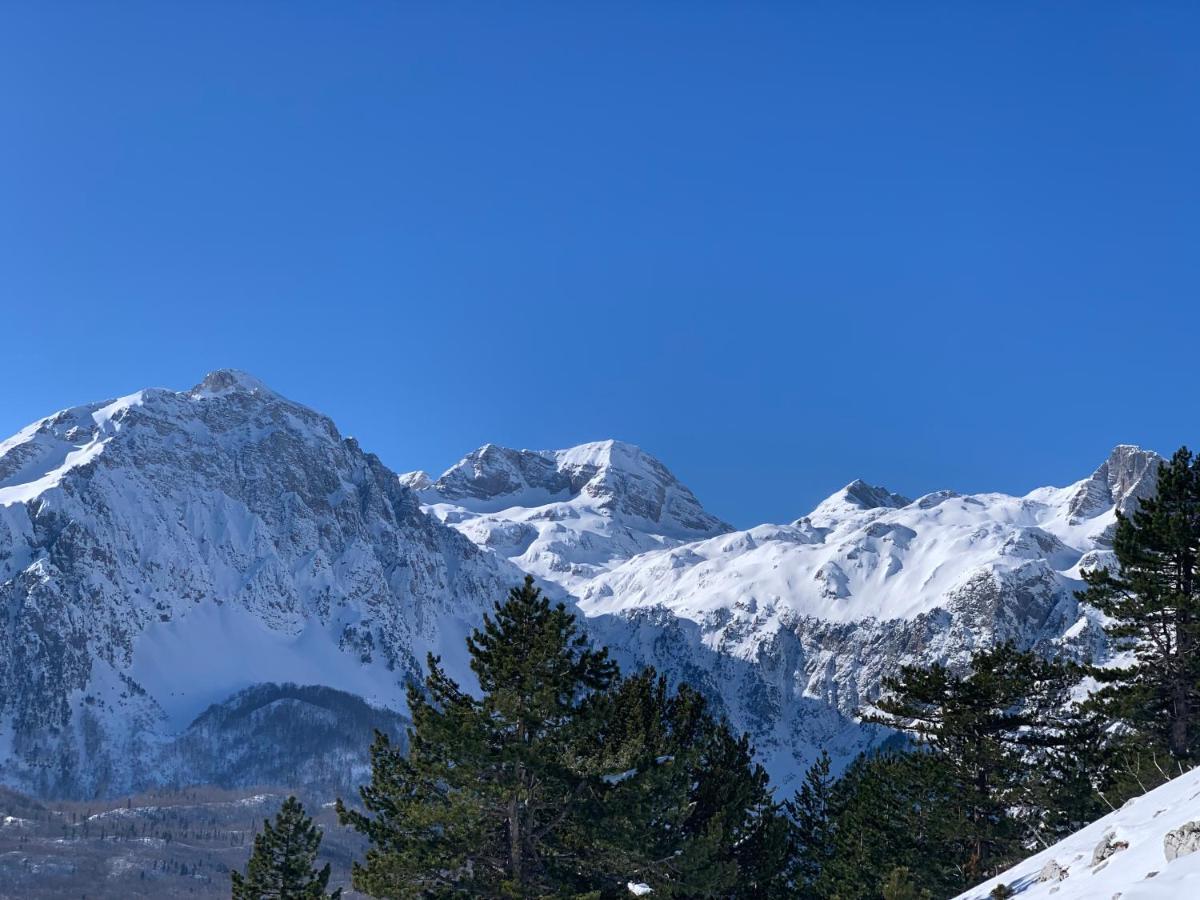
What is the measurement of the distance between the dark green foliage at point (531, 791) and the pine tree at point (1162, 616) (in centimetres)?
1545

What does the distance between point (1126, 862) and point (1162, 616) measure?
23398 millimetres

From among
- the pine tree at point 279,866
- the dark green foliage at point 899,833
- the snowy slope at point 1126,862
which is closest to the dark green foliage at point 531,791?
the dark green foliage at point 899,833

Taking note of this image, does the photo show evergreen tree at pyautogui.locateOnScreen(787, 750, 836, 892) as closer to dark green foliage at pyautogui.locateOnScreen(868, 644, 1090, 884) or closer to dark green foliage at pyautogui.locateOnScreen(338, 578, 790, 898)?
dark green foliage at pyautogui.locateOnScreen(868, 644, 1090, 884)

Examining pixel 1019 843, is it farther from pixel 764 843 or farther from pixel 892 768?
pixel 764 843

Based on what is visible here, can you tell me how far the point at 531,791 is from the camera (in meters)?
33.8

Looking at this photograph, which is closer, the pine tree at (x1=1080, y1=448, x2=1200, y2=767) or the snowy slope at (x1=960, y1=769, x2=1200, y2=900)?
the snowy slope at (x1=960, y1=769, x2=1200, y2=900)

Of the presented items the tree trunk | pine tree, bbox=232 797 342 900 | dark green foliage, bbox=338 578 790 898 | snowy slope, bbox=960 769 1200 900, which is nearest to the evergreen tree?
dark green foliage, bbox=338 578 790 898

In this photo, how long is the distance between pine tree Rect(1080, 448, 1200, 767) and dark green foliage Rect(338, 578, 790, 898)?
15.4 metres

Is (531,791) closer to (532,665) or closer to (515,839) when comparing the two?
(515,839)

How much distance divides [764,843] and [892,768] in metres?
6.03

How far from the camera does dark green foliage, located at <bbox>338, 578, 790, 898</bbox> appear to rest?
108ft

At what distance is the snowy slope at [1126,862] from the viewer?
1481cm

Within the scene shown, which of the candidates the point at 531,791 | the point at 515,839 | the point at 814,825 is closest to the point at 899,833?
the point at 814,825

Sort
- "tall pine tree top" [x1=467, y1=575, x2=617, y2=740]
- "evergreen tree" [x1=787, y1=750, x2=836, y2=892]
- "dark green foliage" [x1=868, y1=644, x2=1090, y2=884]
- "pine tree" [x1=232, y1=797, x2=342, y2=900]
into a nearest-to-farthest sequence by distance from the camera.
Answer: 1. "tall pine tree top" [x1=467, y1=575, x2=617, y2=740]
2. "dark green foliage" [x1=868, y1=644, x2=1090, y2=884]
3. "evergreen tree" [x1=787, y1=750, x2=836, y2=892]
4. "pine tree" [x1=232, y1=797, x2=342, y2=900]
